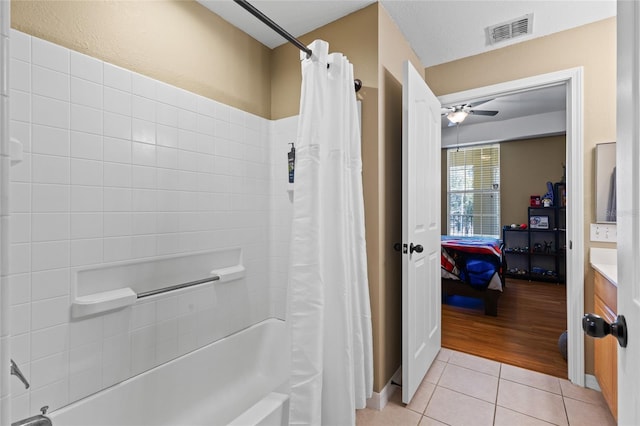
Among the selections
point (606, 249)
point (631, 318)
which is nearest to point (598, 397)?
point (606, 249)

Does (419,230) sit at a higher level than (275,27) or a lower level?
lower

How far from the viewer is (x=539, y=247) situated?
5117 mm

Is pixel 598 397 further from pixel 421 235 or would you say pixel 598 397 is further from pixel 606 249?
pixel 421 235

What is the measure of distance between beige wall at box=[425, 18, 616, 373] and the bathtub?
212cm

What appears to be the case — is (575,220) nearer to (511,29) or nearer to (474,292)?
(511,29)

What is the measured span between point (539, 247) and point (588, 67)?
12.9 ft

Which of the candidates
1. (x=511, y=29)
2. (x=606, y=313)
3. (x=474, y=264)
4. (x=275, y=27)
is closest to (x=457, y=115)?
(x=511, y=29)

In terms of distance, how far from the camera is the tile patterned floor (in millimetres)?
1740

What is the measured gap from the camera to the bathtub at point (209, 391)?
1282mm

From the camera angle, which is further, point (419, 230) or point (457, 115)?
point (457, 115)

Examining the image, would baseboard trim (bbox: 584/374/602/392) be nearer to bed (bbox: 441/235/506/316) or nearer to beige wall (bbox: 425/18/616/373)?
beige wall (bbox: 425/18/616/373)

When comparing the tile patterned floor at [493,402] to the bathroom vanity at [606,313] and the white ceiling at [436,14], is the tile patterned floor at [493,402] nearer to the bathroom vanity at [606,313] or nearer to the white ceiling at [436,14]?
the bathroom vanity at [606,313]

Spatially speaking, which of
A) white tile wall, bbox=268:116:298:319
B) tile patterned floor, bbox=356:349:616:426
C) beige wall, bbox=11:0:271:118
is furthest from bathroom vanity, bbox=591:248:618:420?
beige wall, bbox=11:0:271:118

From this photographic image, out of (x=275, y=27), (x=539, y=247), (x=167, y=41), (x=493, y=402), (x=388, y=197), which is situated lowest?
(x=493, y=402)
